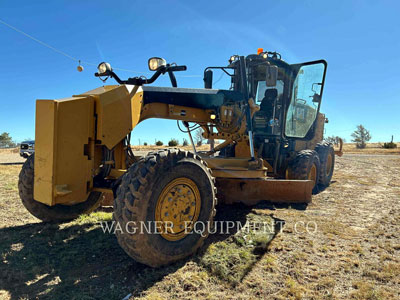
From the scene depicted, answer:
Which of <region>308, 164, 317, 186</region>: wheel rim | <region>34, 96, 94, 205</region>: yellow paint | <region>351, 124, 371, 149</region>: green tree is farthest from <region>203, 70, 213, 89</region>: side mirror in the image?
<region>351, 124, 371, 149</region>: green tree

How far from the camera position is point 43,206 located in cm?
418

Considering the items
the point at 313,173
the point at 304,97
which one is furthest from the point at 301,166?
the point at 304,97

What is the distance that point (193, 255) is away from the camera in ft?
11.1

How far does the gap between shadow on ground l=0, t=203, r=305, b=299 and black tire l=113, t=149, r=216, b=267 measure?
0.15 metres

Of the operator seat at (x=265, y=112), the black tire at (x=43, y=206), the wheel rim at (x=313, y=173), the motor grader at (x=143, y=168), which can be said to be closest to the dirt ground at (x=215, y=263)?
the black tire at (x=43, y=206)

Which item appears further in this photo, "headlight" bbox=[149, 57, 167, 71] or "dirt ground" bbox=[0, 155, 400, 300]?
"headlight" bbox=[149, 57, 167, 71]

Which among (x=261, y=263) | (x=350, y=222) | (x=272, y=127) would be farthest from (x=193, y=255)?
(x=272, y=127)

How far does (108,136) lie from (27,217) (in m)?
2.71

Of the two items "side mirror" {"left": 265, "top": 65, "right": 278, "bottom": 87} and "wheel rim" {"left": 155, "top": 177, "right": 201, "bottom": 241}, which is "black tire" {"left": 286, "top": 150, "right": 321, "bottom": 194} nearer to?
"side mirror" {"left": 265, "top": 65, "right": 278, "bottom": 87}

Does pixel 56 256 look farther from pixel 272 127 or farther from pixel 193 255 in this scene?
pixel 272 127

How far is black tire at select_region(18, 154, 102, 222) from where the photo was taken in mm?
4066

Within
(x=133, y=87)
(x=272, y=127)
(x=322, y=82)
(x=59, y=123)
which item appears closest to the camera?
(x=59, y=123)

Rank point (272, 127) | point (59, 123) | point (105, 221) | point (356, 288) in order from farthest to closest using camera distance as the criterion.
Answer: point (272, 127) → point (105, 221) → point (59, 123) → point (356, 288)

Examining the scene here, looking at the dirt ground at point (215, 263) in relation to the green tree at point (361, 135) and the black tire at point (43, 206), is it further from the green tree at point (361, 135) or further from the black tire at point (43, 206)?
the green tree at point (361, 135)
